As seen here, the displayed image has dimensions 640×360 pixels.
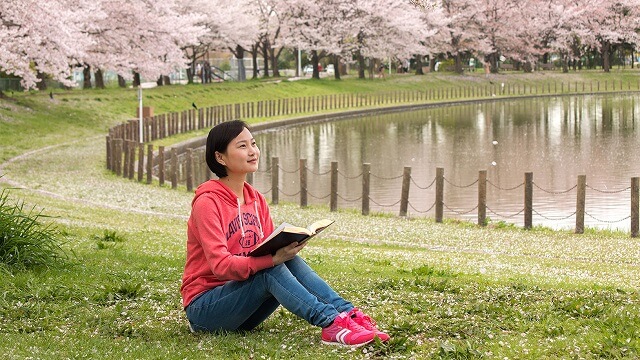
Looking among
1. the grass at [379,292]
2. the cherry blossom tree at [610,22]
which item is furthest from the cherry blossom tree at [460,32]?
the grass at [379,292]

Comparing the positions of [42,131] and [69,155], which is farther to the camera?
[42,131]

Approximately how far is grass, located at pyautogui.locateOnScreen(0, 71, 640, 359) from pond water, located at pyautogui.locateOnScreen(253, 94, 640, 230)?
11.9ft

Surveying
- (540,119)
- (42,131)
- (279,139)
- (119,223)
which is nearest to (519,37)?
(540,119)

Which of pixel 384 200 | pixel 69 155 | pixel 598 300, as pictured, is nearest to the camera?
pixel 598 300

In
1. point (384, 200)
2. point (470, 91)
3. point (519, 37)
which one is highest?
point (519, 37)

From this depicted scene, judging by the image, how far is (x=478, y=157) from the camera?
3278 cm

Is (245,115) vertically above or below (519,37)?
below

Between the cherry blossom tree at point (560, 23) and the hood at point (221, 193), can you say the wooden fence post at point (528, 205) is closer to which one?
the hood at point (221, 193)

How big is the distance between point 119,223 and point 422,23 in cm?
A: 5995

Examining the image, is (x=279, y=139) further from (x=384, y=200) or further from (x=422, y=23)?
(x=422, y=23)

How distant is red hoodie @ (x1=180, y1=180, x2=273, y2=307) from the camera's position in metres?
6.00

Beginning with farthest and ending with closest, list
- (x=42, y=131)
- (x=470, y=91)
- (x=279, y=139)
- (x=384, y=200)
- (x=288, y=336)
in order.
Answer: (x=470, y=91), (x=279, y=139), (x=42, y=131), (x=384, y=200), (x=288, y=336)

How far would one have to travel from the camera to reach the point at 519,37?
83.5 m

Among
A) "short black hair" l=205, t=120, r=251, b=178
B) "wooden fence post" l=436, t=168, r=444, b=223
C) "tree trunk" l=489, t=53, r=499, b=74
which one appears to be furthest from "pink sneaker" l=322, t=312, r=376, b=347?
"tree trunk" l=489, t=53, r=499, b=74
